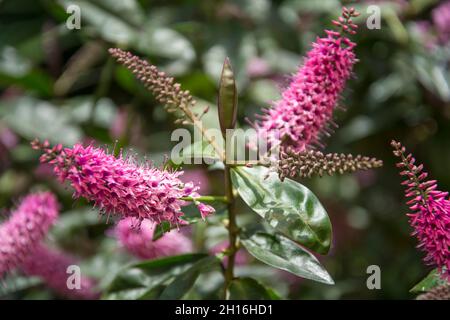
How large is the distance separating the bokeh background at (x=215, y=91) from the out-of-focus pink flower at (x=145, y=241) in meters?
0.26

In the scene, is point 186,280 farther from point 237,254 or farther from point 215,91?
point 215,91

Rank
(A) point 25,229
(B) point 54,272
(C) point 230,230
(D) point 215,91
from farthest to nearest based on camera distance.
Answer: (D) point 215,91 → (B) point 54,272 → (A) point 25,229 → (C) point 230,230

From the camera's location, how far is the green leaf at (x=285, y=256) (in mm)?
1020

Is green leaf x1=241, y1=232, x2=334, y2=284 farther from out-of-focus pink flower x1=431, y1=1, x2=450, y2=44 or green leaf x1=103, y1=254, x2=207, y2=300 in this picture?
out-of-focus pink flower x1=431, y1=1, x2=450, y2=44

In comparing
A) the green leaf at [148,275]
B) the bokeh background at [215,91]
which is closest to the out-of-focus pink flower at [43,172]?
the bokeh background at [215,91]

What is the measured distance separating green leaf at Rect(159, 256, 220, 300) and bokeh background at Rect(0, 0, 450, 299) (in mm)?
506

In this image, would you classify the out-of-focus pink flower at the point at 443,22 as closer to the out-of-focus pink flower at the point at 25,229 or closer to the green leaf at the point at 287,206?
the green leaf at the point at 287,206

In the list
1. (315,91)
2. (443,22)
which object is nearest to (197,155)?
(315,91)

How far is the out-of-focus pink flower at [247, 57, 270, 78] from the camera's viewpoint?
6.73 ft

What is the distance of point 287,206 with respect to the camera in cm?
103

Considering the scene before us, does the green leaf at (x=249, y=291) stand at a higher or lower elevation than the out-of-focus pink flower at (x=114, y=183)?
lower

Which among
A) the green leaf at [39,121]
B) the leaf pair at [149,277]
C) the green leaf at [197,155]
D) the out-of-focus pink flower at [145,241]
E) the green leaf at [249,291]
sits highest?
the green leaf at [39,121]

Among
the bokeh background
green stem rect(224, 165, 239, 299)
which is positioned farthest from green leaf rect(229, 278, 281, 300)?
the bokeh background

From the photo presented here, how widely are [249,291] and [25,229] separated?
48 centimetres
